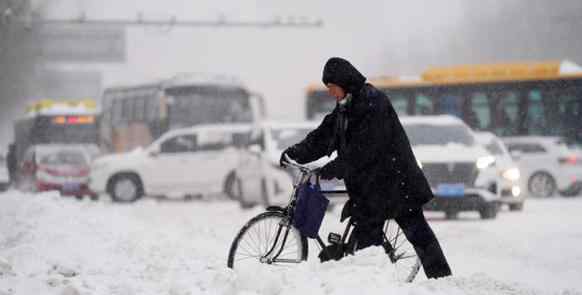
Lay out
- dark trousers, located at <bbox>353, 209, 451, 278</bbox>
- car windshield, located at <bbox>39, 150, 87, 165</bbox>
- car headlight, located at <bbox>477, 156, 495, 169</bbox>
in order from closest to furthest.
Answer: dark trousers, located at <bbox>353, 209, 451, 278</bbox> → car headlight, located at <bbox>477, 156, 495, 169</bbox> → car windshield, located at <bbox>39, 150, 87, 165</bbox>

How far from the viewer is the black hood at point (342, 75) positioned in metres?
6.81

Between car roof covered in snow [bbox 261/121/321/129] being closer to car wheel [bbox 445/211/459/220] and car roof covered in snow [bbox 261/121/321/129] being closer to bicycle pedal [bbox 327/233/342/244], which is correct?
car wheel [bbox 445/211/459/220]

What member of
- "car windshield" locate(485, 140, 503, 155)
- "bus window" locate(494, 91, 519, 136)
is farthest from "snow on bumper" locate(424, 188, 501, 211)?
"bus window" locate(494, 91, 519, 136)

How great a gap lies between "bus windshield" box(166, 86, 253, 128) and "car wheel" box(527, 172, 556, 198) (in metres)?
7.85

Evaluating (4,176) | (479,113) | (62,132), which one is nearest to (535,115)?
(479,113)

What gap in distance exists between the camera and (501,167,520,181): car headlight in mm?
18297

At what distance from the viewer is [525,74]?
28078mm

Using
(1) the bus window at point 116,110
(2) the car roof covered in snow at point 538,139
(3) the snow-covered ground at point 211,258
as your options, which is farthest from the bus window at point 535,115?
(1) the bus window at point 116,110

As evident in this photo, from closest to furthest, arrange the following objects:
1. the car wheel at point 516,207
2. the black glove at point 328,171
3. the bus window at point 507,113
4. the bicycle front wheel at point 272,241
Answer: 1. the black glove at point 328,171
2. the bicycle front wheel at point 272,241
3. the car wheel at point 516,207
4. the bus window at point 507,113

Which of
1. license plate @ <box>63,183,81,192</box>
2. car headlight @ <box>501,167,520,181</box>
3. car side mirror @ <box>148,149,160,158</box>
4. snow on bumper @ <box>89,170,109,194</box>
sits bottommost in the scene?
license plate @ <box>63,183,81,192</box>

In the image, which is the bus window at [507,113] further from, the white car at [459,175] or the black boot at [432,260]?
the black boot at [432,260]

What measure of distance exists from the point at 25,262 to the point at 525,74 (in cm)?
2103

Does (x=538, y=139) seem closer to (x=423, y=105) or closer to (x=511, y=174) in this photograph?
(x=423, y=105)

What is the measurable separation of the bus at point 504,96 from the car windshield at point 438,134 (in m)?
8.90
